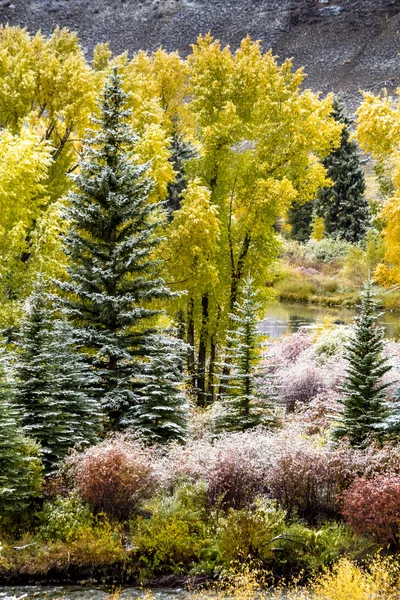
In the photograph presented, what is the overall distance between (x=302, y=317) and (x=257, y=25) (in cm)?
11068

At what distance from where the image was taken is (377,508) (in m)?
9.20

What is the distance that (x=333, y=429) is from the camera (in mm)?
11609

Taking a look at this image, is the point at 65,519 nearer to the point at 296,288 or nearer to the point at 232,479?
the point at 232,479

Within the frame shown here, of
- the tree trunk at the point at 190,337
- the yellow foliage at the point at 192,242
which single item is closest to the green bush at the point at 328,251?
the tree trunk at the point at 190,337

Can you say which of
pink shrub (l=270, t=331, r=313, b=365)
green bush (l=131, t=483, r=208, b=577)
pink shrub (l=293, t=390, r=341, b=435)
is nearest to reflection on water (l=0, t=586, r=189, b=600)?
green bush (l=131, t=483, r=208, b=577)

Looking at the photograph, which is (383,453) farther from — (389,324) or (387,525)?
(389,324)

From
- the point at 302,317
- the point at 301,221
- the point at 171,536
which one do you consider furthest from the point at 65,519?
the point at 301,221

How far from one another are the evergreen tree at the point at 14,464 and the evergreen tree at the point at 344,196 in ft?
136

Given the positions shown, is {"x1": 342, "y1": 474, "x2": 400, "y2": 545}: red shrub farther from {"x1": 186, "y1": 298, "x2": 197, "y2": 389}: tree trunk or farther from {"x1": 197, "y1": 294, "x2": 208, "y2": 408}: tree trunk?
{"x1": 186, "y1": 298, "x2": 197, "y2": 389}: tree trunk

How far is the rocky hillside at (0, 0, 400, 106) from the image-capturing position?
11462 cm

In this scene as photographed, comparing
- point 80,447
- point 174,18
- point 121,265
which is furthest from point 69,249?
point 174,18

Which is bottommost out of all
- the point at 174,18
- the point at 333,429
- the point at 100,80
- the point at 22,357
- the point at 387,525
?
the point at 387,525

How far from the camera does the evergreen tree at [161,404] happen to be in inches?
490

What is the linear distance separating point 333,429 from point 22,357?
20.7 feet
